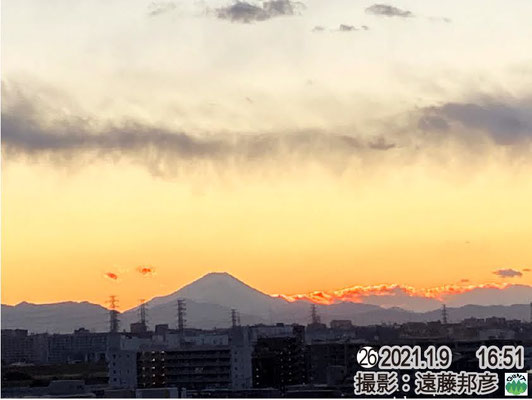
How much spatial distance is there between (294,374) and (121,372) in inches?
152

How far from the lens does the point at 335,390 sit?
1725 cm

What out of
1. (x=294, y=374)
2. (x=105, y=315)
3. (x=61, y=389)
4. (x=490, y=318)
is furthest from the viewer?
(x=105, y=315)

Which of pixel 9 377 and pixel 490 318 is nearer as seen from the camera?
pixel 9 377

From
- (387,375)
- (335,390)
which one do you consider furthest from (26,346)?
(387,375)

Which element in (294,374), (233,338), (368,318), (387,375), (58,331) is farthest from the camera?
(58,331)

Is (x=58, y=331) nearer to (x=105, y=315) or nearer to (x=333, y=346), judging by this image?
(x=105, y=315)

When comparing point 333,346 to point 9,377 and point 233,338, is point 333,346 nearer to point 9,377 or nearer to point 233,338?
point 233,338

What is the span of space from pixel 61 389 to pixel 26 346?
946 inches

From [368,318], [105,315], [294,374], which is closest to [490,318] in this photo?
[368,318]

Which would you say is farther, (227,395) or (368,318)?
(368,318)

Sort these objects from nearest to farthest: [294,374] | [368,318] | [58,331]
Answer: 1. [294,374]
2. [368,318]
3. [58,331]

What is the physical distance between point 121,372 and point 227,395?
469cm

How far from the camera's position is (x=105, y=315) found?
175 feet

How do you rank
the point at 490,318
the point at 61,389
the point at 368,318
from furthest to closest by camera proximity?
the point at 368,318
the point at 490,318
the point at 61,389
